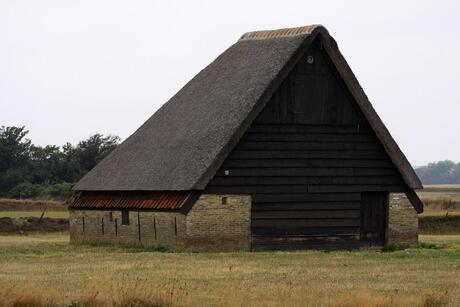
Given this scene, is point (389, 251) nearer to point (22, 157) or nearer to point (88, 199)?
point (88, 199)

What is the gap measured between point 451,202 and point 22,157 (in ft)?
118

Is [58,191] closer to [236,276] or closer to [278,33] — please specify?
[278,33]

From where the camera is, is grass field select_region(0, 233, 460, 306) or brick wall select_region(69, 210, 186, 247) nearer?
grass field select_region(0, 233, 460, 306)

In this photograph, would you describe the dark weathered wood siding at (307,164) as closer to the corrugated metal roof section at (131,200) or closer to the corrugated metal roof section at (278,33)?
the corrugated metal roof section at (278,33)

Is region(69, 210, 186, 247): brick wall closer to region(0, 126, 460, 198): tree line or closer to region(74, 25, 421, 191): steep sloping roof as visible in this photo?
region(74, 25, 421, 191): steep sloping roof

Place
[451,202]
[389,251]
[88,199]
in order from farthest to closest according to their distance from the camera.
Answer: [451,202], [88,199], [389,251]

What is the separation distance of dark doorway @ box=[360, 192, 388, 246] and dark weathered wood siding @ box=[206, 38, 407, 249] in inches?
17.9

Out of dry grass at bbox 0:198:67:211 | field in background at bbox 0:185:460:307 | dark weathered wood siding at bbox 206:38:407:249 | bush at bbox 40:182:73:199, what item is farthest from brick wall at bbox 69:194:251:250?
bush at bbox 40:182:73:199

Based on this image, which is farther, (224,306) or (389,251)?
(389,251)

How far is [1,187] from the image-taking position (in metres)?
95.2

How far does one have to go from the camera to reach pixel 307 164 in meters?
43.4

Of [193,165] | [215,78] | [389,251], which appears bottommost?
[389,251]

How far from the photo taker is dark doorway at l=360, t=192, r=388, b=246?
45.2 m

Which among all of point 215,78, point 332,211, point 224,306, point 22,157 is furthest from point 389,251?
point 22,157
